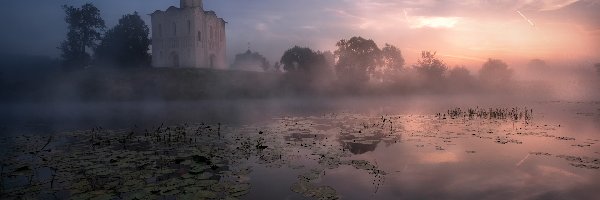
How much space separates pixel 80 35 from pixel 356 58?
65794 mm

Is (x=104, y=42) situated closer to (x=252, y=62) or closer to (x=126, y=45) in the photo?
(x=126, y=45)

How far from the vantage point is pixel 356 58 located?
95938 mm

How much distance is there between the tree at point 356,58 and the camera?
95062 mm

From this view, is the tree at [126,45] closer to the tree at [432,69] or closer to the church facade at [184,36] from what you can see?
the church facade at [184,36]

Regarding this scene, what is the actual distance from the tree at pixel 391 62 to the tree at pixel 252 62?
56759mm

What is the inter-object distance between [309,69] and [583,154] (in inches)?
3241

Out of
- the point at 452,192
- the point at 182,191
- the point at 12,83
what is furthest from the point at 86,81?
the point at 452,192

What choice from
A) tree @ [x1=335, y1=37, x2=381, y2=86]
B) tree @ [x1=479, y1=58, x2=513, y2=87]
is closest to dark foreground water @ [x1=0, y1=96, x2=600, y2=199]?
tree @ [x1=335, y1=37, x2=381, y2=86]

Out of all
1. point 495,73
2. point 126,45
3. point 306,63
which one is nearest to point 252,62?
point 306,63

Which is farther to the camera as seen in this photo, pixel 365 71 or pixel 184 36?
pixel 365 71

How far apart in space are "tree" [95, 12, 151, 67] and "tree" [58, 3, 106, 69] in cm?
313

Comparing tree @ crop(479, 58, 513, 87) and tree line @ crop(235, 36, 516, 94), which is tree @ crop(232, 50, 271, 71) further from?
tree @ crop(479, 58, 513, 87)

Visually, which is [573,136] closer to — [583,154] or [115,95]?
[583,154]

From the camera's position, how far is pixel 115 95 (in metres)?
57.7
